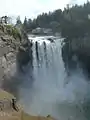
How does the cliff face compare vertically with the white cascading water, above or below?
above

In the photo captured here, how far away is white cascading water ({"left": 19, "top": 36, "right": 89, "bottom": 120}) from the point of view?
29217mm

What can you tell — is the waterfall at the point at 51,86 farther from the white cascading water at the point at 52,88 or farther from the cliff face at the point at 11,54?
the cliff face at the point at 11,54

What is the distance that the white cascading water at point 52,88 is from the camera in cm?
2922

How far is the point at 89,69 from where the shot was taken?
47.8 m

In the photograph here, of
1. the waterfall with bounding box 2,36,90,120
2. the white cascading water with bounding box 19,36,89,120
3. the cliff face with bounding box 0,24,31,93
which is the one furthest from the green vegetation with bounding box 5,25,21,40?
the white cascading water with bounding box 19,36,89,120

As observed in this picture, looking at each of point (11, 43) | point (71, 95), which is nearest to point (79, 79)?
point (71, 95)

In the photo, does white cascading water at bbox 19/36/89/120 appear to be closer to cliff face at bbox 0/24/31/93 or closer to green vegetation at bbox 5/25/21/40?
cliff face at bbox 0/24/31/93

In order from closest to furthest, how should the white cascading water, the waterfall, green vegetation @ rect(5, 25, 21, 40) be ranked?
the white cascading water < the waterfall < green vegetation @ rect(5, 25, 21, 40)

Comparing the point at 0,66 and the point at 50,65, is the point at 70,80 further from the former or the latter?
the point at 0,66

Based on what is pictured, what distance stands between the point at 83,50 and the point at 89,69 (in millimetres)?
3288

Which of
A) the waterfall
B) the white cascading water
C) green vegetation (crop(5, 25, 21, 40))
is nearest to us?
the white cascading water

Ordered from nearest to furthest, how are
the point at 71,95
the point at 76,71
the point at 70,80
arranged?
the point at 71,95
the point at 70,80
the point at 76,71

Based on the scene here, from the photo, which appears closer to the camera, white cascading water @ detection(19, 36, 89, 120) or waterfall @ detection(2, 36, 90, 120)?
white cascading water @ detection(19, 36, 89, 120)

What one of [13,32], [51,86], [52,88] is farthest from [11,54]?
[51,86]
